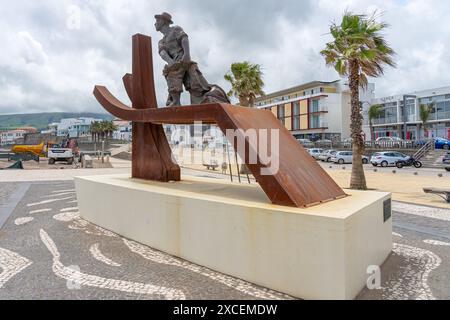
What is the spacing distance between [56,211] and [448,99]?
50.2m

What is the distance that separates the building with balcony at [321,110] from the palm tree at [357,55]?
42.9m

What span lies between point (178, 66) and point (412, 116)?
169 feet

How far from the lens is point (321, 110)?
5831 cm

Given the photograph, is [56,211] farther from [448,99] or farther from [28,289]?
[448,99]

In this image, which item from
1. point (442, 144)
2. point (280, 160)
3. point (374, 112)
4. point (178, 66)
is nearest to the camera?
point (280, 160)

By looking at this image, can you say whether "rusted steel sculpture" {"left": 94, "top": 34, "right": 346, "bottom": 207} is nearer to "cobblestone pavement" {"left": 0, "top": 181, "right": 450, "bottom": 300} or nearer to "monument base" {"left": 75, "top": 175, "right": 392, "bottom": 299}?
"monument base" {"left": 75, "top": 175, "right": 392, "bottom": 299}

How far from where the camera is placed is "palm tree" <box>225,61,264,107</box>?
22328mm

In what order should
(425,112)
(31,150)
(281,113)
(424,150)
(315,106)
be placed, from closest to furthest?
(424,150) → (31,150) → (425,112) → (315,106) → (281,113)

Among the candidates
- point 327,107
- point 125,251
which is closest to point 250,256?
point 125,251

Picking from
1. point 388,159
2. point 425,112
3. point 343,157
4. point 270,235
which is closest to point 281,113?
point 425,112

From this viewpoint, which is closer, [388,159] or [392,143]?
[388,159]

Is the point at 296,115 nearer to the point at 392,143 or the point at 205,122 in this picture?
the point at 392,143

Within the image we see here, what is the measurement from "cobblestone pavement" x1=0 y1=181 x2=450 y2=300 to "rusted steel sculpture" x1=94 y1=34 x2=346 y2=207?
137 centimetres

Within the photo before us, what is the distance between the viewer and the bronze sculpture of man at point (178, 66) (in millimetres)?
7328
